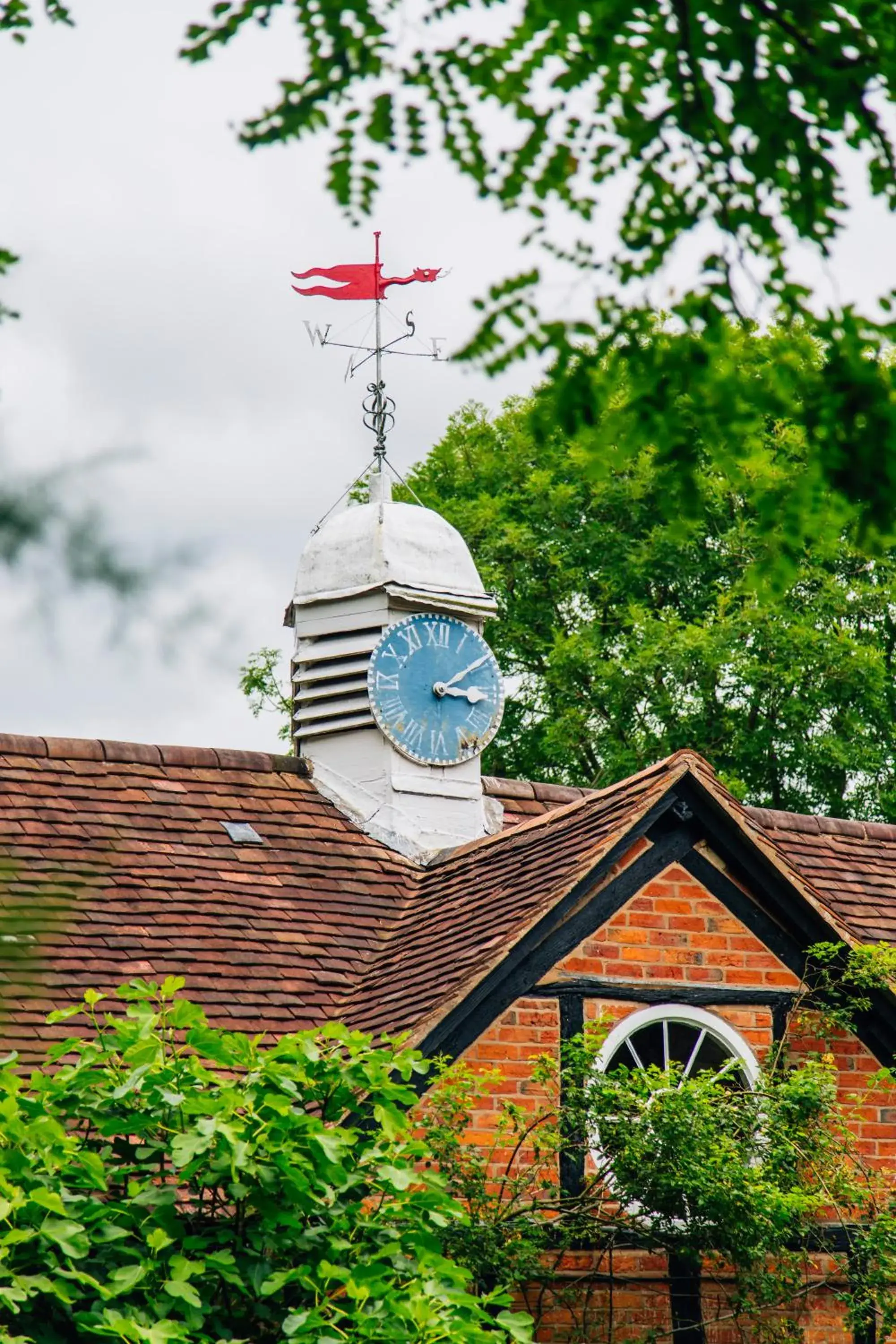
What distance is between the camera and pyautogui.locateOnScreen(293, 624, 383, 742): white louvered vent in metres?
14.0

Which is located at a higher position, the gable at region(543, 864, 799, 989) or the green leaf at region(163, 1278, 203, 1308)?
the gable at region(543, 864, 799, 989)

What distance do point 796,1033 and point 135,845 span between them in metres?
4.13

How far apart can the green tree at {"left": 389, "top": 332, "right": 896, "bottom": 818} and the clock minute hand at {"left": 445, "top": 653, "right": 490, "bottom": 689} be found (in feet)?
28.1

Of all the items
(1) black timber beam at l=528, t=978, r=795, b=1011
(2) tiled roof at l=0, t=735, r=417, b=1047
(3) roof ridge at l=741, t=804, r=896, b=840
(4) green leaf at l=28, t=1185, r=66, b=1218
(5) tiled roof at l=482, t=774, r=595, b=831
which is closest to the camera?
→ (4) green leaf at l=28, t=1185, r=66, b=1218

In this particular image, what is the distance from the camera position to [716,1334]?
→ 397 inches

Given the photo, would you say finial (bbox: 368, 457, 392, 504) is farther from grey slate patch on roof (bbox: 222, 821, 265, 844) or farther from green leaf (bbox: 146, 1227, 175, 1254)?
green leaf (bbox: 146, 1227, 175, 1254)

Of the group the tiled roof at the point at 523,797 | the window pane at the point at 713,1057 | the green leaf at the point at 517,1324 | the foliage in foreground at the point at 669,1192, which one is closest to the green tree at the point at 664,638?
the tiled roof at the point at 523,797

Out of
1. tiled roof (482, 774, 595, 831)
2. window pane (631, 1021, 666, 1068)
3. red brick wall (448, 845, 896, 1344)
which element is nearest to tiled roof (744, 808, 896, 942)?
A: tiled roof (482, 774, 595, 831)

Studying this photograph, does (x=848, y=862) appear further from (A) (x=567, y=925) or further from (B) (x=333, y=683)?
(A) (x=567, y=925)

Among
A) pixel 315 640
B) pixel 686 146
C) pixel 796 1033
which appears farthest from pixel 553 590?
pixel 686 146

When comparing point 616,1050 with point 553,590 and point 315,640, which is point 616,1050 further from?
point 553,590

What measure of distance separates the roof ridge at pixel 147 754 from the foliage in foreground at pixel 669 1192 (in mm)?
4124

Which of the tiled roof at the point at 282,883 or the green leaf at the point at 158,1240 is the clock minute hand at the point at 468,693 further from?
the green leaf at the point at 158,1240

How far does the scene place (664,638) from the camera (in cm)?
2361
